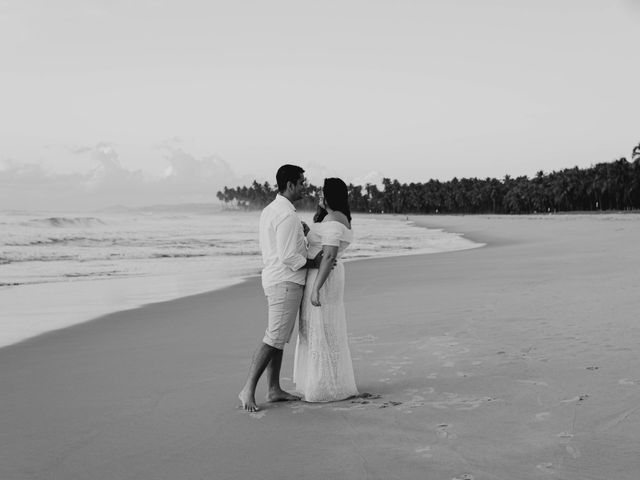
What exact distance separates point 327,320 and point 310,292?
27 centimetres

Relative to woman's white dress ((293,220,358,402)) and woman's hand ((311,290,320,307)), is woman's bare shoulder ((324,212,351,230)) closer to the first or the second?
woman's white dress ((293,220,358,402))

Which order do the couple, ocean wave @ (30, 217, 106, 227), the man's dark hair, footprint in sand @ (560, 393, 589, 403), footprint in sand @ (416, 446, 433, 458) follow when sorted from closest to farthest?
footprint in sand @ (416, 446, 433, 458) → footprint in sand @ (560, 393, 589, 403) → the couple → the man's dark hair → ocean wave @ (30, 217, 106, 227)

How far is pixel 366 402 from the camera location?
18.1 feet

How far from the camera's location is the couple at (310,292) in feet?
17.9

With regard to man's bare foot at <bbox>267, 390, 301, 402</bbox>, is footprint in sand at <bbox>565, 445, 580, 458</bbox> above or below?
above

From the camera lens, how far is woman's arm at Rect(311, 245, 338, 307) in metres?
5.42

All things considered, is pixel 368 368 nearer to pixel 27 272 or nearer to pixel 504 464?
pixel 504 464

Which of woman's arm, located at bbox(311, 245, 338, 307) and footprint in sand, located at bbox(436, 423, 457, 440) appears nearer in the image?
footprint in sand, located at bbox(436, 423, 457, 440)

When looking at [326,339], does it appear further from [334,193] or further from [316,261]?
[334,193]

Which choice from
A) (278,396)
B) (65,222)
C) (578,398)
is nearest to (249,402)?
(278,396)

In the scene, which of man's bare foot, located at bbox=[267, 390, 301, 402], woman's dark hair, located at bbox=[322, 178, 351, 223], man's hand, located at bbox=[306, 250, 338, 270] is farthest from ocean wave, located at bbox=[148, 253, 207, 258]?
woman's dark hair, located at bbox=[322, 178, 351, 223]

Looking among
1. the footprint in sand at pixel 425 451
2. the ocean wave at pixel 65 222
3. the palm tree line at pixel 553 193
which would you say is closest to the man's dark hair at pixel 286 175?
the footprint in sand at pixel 425 451

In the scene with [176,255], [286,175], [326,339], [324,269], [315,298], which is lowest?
[176,255]

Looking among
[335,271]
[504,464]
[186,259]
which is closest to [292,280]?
[335,271]
